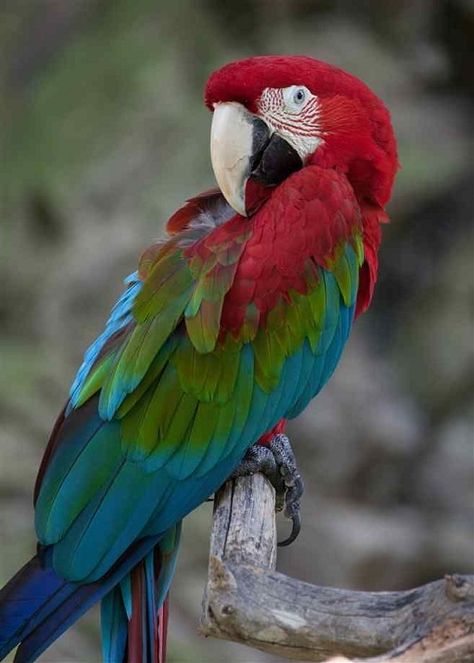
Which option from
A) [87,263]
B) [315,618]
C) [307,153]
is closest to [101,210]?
[87,263]

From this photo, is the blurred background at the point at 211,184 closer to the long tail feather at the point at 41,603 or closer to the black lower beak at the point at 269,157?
the long tail feather at the point at 41,603

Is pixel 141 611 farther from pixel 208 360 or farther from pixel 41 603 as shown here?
pixel 208 360

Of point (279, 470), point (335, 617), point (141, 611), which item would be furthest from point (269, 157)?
point (335, 617)

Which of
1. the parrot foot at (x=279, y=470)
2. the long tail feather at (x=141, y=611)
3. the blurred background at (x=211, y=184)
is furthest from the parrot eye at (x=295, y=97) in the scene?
the blurred background at (x=211, y=184)

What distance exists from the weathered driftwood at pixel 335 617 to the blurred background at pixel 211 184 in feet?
6.69

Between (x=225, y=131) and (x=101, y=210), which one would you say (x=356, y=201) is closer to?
(x=225, y=131)

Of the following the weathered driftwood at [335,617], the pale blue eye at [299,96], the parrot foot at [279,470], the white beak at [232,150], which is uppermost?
the pale blue eye at [299,96]

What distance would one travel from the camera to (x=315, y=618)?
Answer: 1.26 metres

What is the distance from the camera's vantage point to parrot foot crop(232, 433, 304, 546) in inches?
71.9

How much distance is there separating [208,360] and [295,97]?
0.48 metres

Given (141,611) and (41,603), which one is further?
(141,611)

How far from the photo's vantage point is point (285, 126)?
6.11ft

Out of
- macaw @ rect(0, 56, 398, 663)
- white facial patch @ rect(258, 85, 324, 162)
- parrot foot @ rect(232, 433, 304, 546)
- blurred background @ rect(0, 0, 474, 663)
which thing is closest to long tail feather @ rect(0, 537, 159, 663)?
macaw @ rect(0, 56, 398, 663)

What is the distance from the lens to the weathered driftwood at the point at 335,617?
1.15m
